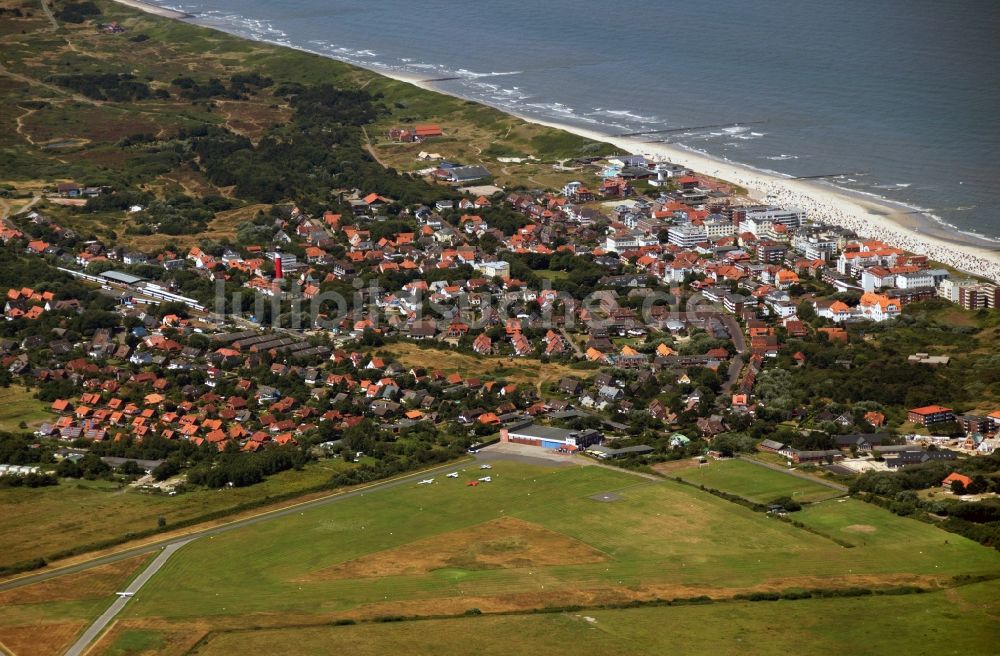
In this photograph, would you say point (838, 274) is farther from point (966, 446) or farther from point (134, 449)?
point (134, 449)

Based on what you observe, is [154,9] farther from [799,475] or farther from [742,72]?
[799,475]

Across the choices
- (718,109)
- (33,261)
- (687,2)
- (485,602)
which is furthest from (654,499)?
(687,2)

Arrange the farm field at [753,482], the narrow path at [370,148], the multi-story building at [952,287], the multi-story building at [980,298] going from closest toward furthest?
the farm field at [753,482]
the multi-story building at [980,298]
the multi-story building at [952,287]
the narrow path at [370,148]

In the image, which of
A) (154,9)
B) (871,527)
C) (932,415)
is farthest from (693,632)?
(154,9)

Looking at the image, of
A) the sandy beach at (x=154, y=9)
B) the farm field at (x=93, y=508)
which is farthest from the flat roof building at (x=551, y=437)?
the sandy beach at (x=154, y=9)

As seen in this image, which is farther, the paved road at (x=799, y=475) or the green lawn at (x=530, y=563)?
the paved road at (x=799, y=475)

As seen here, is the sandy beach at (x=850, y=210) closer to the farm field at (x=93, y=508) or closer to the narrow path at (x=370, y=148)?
the narrow path at (x=370, y=148)
